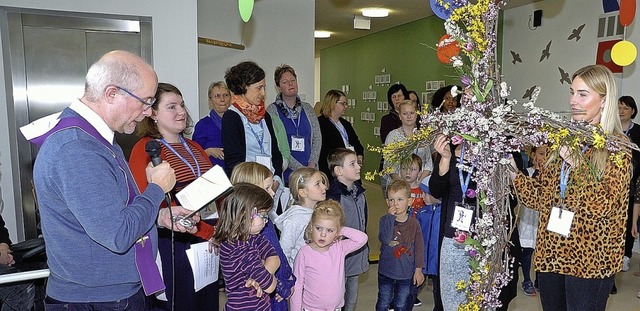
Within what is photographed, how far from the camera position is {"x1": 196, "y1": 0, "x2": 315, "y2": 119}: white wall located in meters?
5.64

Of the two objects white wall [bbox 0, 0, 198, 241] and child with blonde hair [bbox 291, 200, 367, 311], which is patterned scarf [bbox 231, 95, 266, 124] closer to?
child with blonde hair [bbox 291, 200, 367, 311]

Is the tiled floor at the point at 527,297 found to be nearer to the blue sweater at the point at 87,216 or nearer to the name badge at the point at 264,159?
the name badge at the point at 264,159

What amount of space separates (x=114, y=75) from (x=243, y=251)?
975 mm

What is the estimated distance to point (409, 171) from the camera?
3582 mm

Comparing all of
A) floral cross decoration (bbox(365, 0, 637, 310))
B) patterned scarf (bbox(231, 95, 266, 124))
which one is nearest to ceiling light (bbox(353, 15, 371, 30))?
patterned scarf (bbox(231, 95, 266, 124))

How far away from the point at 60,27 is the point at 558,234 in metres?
3.75

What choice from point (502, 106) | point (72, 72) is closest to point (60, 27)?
point (72, 72)

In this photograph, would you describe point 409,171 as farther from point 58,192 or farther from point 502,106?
point 58,192

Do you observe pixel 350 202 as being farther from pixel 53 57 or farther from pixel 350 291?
pixel 53 57

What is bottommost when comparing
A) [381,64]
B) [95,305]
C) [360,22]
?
[95,305]

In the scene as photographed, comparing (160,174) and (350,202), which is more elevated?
(160,174)

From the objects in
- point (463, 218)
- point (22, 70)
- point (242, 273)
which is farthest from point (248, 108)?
point (22, 70)

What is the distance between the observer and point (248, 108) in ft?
9.73

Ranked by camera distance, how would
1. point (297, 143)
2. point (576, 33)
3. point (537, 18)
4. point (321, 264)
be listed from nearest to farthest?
1. point (321, 264)
2. point (297, 143)
3. point (576, 33)
4. point (537, 18)
